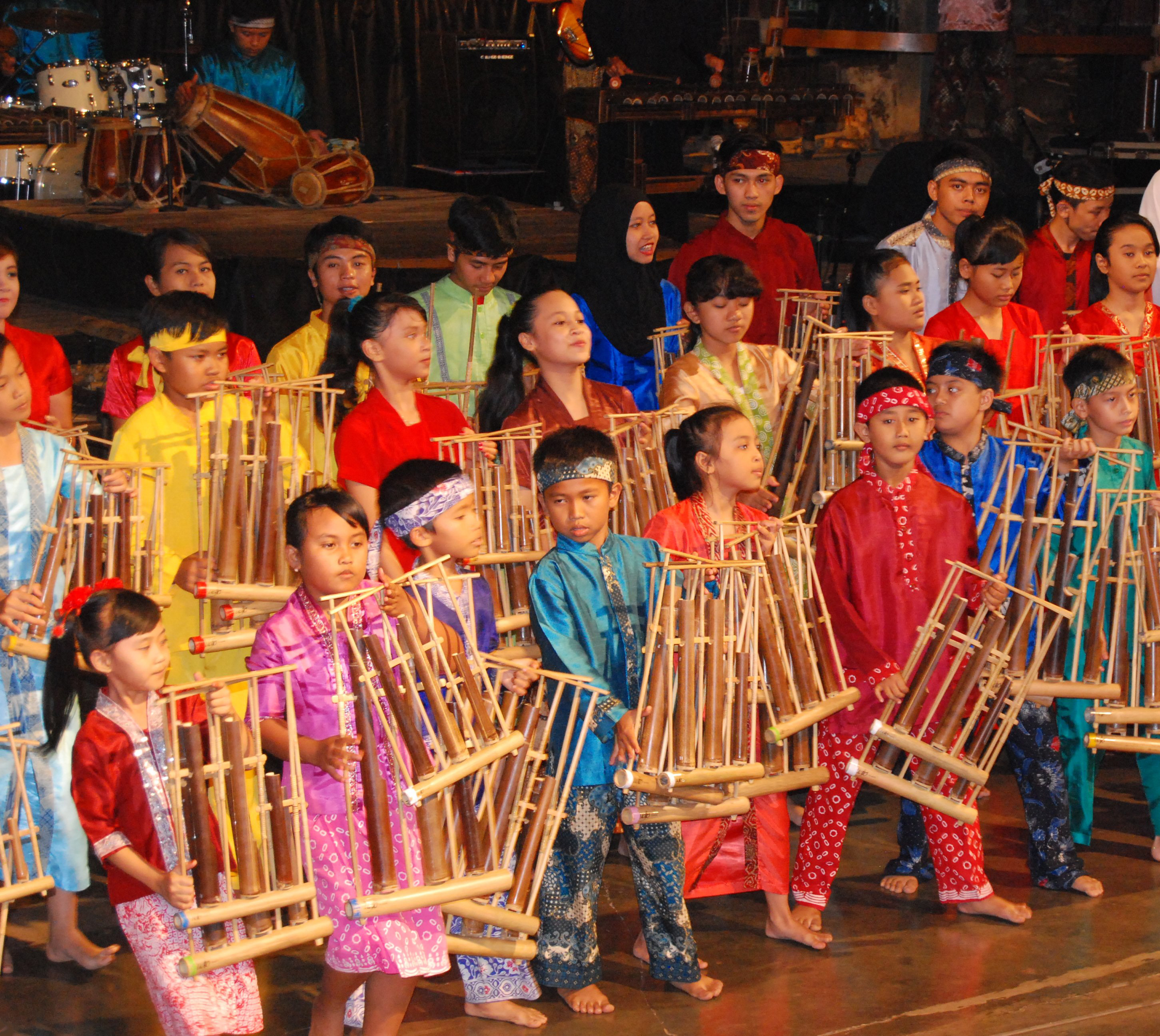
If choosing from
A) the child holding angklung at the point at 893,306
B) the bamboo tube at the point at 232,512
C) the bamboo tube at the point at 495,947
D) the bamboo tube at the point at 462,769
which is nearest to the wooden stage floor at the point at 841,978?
the bamboo tube at the point at 495,947

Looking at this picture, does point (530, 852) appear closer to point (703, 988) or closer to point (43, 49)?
point (703, 988)

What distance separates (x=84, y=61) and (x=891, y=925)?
7478mm

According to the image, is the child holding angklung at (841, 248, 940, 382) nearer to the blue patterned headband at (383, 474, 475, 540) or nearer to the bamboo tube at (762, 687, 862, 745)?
the bamboo tube at (762, 687, 862, 745)

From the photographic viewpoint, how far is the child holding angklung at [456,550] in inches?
113

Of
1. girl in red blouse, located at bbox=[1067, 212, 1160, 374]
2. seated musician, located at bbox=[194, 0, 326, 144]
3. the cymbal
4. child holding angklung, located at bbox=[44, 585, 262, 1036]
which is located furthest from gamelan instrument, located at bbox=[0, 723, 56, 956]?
the cymbal

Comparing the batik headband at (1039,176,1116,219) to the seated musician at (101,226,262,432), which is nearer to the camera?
the seated musician at (101,226,262,432)

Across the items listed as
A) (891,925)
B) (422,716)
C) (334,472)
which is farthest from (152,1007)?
(891,925)

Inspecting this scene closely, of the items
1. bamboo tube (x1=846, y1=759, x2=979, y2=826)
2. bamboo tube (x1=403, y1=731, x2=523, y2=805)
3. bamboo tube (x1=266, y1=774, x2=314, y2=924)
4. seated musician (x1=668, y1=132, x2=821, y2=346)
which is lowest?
bamboo tube (x1=846, y1=759, x2=979, y2=826)

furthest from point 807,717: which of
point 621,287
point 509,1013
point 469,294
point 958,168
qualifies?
point 958,168

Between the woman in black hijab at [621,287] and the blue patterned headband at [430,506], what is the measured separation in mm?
1383

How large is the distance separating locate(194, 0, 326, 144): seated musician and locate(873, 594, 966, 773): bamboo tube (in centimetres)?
669

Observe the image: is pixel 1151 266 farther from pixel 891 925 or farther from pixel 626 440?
pixel 891 925

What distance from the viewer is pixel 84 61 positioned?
28.5 feet

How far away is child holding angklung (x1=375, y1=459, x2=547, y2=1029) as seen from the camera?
9.44ft
